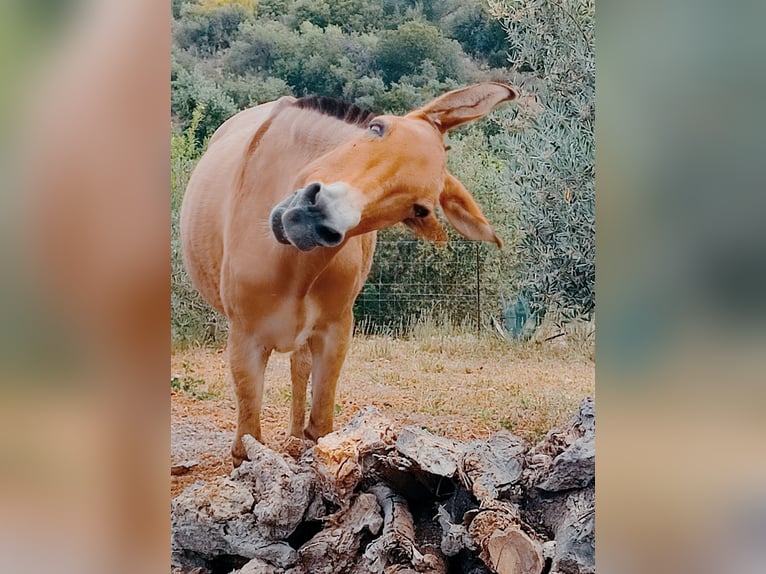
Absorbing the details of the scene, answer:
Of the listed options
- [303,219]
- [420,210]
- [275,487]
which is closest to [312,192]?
[303,219]

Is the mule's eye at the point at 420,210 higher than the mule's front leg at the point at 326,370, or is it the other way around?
the mule's eye at the point at 420,210

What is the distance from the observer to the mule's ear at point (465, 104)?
291cm

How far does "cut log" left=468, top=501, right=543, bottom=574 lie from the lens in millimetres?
2846

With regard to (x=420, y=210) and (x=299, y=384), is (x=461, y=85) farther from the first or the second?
(x=299, y=384)

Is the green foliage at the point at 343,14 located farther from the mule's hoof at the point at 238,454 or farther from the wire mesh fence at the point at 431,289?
the mule's hoof at the point at 238,454

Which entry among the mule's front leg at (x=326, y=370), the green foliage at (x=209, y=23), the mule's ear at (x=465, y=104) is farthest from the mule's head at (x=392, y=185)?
the green foliage at (x=209, y=23)

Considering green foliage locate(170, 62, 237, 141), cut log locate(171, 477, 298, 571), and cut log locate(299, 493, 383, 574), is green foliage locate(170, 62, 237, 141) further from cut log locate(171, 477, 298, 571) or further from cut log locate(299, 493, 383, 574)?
cut log locate(299, 493, 383, 574)

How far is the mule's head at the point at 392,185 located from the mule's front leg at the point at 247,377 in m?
0.41

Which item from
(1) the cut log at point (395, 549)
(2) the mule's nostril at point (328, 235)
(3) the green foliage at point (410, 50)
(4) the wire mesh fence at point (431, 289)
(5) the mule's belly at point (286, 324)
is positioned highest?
(3) the green foliage at point (410, 50)

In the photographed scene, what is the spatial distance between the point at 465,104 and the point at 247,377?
127 cm

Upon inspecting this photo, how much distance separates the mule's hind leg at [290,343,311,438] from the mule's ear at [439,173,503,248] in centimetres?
71

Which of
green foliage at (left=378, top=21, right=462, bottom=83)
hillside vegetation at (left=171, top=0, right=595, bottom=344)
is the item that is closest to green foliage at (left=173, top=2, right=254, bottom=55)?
hillside vegetation at (left=171, top=0, right=595, bottom=344)
